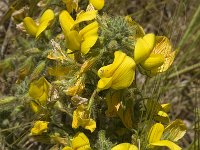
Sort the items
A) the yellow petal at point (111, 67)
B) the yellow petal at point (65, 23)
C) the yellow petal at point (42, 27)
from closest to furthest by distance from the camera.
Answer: the yellow petal at point (111, 67) → the yellow petal at point (65, 23) → the yellow petal at point (42, 27)

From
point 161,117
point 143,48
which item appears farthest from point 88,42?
point 161,117

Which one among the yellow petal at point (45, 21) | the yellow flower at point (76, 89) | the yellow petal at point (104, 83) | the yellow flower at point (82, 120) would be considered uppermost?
the yellow petal at point (45, 21)

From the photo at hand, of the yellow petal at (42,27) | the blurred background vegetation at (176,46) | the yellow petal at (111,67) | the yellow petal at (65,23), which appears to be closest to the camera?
the yellow petal at (111,67)

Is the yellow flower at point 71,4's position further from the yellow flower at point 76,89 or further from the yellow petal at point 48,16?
the yellow flower at point 76,89

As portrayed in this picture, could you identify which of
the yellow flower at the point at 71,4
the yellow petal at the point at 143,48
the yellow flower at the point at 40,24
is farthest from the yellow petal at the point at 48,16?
the yellow petal at the point at 143,48

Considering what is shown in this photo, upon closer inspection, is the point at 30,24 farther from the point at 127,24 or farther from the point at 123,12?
the point at 123,12

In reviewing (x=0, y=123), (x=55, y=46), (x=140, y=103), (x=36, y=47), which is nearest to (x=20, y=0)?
(x=36, y=47)

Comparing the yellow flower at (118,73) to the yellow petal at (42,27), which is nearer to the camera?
the yellow flower at (118,73)

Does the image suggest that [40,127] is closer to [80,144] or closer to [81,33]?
[80,144]
